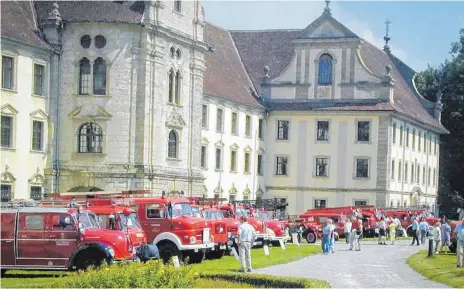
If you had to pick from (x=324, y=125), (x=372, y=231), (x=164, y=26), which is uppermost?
(x=164, y=26)

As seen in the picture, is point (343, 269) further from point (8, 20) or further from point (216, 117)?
point (216, 117)

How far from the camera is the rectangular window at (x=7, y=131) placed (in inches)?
2018

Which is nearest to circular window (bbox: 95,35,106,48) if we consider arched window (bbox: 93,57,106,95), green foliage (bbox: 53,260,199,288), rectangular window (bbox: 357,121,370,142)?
arched window (bbox: 93,57,106,95)

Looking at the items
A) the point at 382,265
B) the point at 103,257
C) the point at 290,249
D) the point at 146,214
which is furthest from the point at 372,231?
the point at 103,257

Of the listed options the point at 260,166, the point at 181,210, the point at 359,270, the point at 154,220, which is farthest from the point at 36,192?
the point at 260,166

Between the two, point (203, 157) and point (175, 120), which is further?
point (203, 157)

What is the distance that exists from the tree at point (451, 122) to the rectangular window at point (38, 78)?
166 ft

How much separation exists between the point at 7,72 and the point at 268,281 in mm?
29091

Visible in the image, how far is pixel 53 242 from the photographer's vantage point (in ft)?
99.5

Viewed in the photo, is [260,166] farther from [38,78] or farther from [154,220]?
[154,220]

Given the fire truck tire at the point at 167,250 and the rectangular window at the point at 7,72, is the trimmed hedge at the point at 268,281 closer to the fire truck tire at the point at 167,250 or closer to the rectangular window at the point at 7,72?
the fire truck tire at the point at 167,250

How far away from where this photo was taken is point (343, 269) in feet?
115

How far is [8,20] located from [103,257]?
25830mm

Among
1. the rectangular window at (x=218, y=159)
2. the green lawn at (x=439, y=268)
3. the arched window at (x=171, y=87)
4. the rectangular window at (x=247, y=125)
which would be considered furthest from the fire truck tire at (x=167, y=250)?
the rectangular window at (x=247, y=125)
